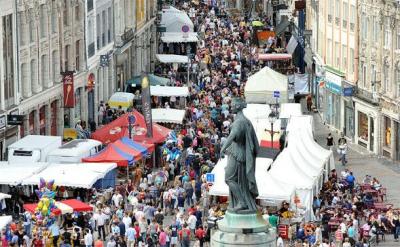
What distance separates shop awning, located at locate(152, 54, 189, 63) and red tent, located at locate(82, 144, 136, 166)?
41435 mm

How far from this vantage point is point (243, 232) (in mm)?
25078

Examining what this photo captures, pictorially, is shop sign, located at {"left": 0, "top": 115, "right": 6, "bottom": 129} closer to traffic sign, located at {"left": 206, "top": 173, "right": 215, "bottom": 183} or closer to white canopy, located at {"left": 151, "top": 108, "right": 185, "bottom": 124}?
traffic sign, located at {"left": 206, "top": 173, "right": 215, "bottom": 183}

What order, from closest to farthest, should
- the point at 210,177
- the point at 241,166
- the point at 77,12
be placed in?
the point at 241,166 → the point at 210,177 → the point at 77,12

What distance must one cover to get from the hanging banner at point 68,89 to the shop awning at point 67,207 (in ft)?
68.1

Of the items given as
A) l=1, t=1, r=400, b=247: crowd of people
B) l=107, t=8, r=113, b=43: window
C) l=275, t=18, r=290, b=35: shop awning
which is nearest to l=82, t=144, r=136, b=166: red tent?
l=1, t=1, r=400, b=247: crowd of people

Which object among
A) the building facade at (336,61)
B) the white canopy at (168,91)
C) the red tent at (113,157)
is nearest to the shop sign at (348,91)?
the building facade at (336,61)

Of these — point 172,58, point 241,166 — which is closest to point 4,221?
point 241,166

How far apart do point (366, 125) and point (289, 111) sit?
6.44 metres

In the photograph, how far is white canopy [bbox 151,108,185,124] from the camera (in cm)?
7788

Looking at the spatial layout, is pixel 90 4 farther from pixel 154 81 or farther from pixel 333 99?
pixel 333 99

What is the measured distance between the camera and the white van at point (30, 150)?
60750mm

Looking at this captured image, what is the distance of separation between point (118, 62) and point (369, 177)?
31.9 metres

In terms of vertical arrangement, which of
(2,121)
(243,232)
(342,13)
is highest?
(243,232)

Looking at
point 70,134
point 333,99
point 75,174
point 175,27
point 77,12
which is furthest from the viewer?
point 175,27
